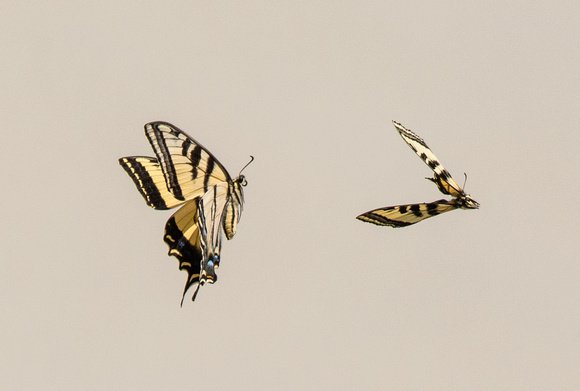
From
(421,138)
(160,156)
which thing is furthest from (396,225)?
(160,156)

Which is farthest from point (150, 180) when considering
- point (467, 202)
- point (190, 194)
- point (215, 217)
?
point (467, 202)

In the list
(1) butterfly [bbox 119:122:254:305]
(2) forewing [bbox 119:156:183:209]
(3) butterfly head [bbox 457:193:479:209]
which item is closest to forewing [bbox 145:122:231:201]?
(1) butterfly [bbox 119:122:254:305]

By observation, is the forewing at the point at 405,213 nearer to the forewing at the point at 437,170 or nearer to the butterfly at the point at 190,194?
the forewing at the point at 437,170

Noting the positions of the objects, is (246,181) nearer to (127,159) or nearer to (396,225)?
(127,159)

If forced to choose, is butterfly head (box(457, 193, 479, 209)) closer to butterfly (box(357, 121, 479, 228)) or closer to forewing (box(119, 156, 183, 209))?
butterfly (box(357, 121, 479, 228))

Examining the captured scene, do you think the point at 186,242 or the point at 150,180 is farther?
the point at 186,242

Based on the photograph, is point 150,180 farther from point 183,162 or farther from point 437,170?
point 437,170
